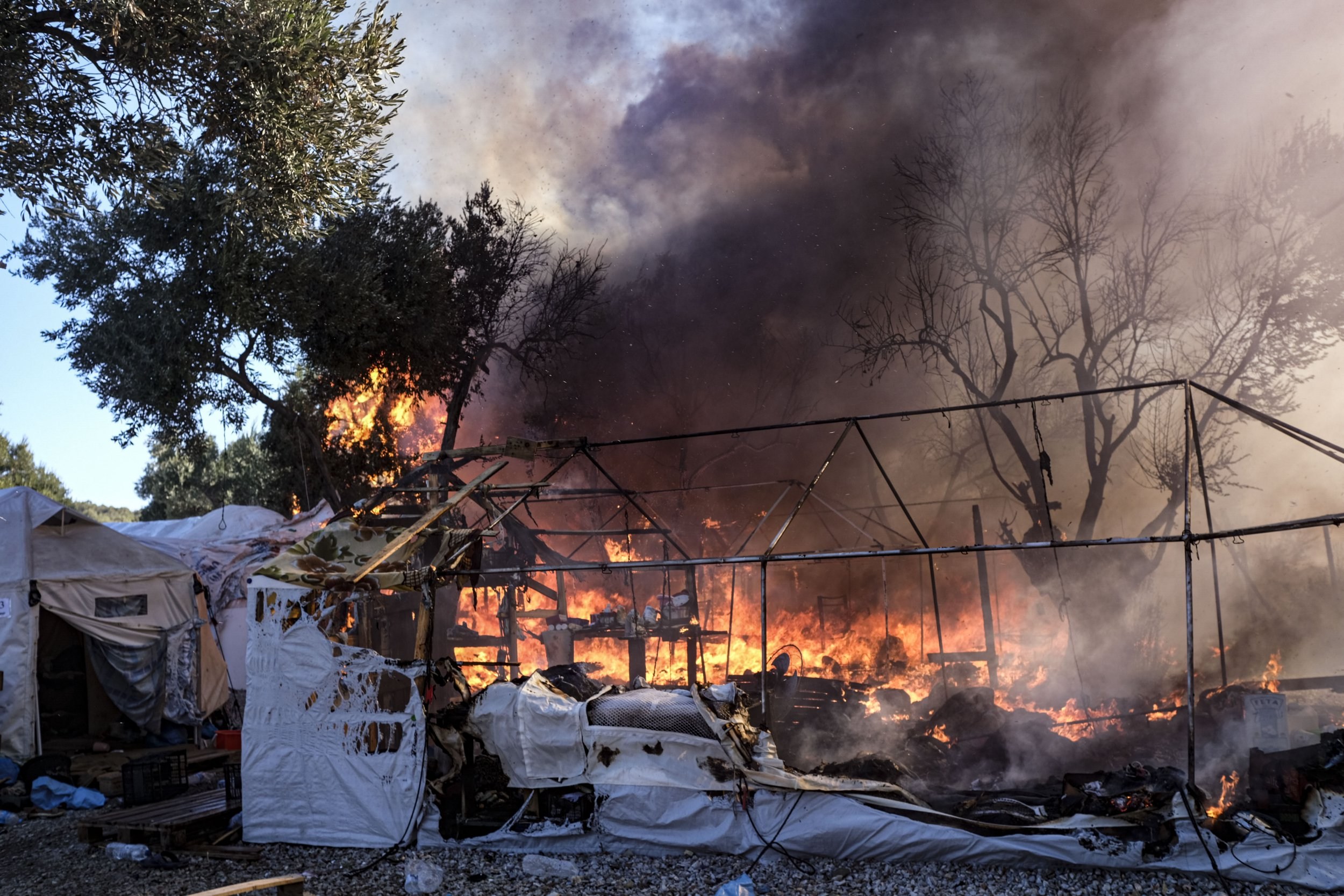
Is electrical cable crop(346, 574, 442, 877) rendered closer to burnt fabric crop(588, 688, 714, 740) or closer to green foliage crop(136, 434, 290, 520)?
burnt fabric crop(588, 688, 714, 740)

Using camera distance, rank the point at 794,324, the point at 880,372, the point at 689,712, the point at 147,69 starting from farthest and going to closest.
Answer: the point at 794,324, the point at 880,372, the point at 147,69, the point at 689,712

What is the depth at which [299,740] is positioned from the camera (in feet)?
31.0

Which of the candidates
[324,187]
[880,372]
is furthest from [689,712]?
[880,372]

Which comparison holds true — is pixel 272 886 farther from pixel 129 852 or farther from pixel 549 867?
pixel 129 852

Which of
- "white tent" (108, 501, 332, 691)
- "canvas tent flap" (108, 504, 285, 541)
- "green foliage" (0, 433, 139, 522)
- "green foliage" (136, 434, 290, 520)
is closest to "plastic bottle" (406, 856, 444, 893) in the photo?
"white tent" (108, 501, 332, 691)

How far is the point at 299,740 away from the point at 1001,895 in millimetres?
7098

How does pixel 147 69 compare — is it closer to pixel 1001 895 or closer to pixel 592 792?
pixel 592 792

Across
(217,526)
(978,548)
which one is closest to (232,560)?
(217,526)

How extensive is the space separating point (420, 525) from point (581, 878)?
4324mm

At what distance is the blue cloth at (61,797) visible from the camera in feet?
38.9

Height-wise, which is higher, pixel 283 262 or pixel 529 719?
pixel 283 262

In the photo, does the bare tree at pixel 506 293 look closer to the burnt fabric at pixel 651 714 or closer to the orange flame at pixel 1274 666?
the burnt fabric at pixel 651 714

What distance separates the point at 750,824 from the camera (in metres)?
8.61

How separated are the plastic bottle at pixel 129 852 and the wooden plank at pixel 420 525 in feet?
11.8
